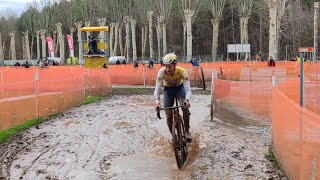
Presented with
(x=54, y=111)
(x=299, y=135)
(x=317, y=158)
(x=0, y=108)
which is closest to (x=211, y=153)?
(x=299, y=135)

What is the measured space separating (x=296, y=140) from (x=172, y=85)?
9.96ft

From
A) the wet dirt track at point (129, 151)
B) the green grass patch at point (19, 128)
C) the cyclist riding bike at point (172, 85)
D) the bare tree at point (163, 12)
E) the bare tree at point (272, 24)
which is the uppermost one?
the bare tree at point (163, 12)

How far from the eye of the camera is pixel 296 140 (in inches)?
230

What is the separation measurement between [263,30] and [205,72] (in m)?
52.8

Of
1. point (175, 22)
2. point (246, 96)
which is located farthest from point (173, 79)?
point (175, 22)

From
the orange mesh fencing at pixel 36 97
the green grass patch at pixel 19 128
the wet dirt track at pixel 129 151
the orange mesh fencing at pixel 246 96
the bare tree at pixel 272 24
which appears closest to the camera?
the wet dirt track at pixel 129 151

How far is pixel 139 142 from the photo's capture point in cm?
949

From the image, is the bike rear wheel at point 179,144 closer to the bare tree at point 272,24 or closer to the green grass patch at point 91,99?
the green grass patch at point 91,99

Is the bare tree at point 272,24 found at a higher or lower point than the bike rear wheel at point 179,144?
higher

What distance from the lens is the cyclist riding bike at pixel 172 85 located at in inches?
309

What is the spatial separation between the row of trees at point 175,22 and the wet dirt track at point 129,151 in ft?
131

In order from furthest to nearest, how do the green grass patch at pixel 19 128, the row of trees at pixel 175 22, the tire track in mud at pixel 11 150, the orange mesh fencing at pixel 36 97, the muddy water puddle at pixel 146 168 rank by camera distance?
the row of trees at pixel 175 22 → the orange mesh fencing at pixel 36 97 → the green grass patch at pixel 19 128 → the tire track in mud at pixel 11 150 → the muddy water puddle at pixel 146 168

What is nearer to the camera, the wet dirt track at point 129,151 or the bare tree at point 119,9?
the wet dirt track at point 129,151

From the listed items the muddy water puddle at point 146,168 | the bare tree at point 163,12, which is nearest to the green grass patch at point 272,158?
the muddy water puddle at point 146,168
